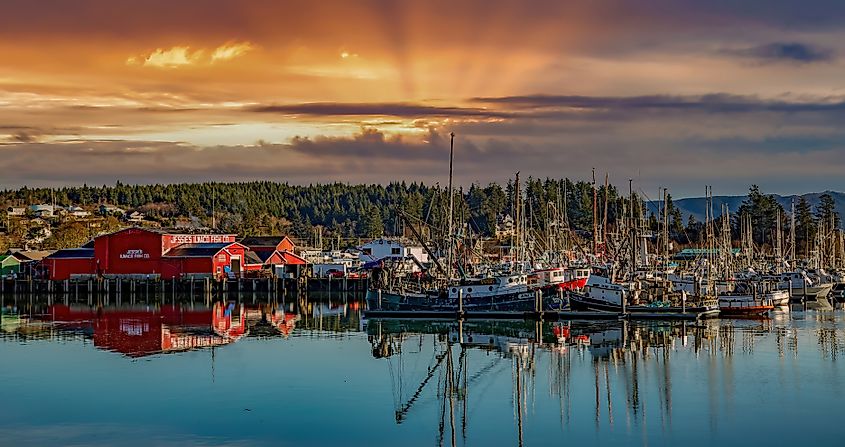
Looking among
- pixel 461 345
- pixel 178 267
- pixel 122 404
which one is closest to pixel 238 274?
pixel 178 267

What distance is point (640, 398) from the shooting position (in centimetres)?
3675

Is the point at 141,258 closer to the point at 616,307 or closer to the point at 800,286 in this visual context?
the point at 616,307

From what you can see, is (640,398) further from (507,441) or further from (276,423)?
(276,423)

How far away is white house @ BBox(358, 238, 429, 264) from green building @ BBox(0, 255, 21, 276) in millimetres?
37036

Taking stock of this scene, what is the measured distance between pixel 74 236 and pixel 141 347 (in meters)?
89.6

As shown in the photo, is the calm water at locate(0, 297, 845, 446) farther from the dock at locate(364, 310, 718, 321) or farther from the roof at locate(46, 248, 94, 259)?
the roof at locate(46, 248, 94, 259)

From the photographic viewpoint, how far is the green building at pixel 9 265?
110 m

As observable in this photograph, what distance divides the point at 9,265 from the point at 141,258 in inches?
839

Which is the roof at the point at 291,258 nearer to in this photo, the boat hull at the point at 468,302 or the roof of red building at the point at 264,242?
the roof of red building at the point at 264,242

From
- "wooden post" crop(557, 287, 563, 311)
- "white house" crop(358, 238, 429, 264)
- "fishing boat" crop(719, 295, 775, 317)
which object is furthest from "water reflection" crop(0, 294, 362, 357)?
"white house" crop(358, 238, 429, 264)

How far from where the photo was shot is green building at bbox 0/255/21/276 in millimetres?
110188

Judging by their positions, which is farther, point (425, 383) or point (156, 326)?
point (156, 326)

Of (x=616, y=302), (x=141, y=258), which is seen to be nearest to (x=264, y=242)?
(x=141, y=258)

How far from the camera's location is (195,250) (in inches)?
3905
